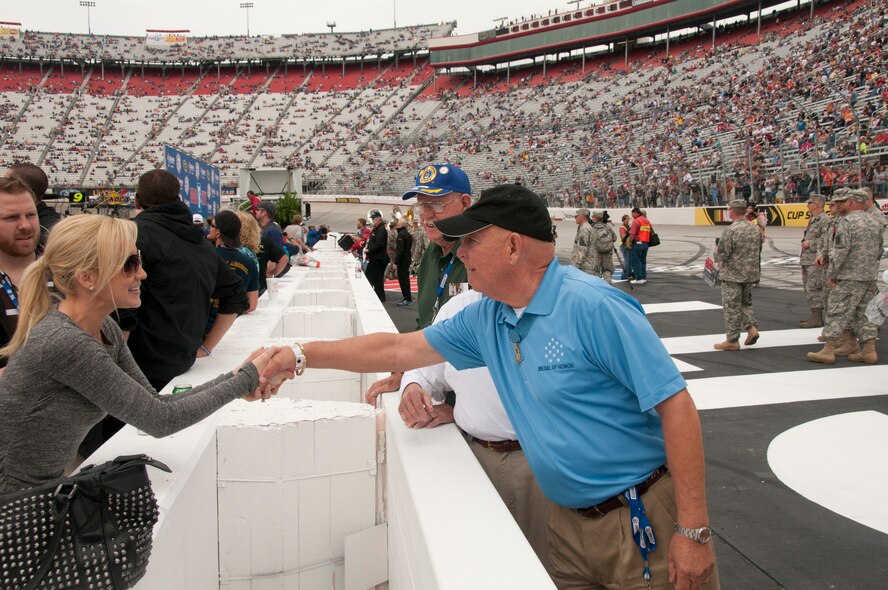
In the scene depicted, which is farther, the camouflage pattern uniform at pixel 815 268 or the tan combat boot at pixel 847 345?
the camouflage pattern uniform at pixel 815 268

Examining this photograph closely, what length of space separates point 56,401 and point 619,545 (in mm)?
1567

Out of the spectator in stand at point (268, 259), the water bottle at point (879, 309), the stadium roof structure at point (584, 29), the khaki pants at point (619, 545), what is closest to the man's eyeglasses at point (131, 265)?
the khaki pants at point (619, 545)

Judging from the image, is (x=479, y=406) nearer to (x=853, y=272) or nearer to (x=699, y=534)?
(x=699, y=534)

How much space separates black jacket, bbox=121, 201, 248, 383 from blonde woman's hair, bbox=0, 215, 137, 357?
1.08 meters

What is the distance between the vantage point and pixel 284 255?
7.85 meters

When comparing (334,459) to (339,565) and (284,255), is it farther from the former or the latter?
(284,255)

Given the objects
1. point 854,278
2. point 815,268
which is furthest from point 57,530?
point 815,268

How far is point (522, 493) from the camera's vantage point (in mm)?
2193

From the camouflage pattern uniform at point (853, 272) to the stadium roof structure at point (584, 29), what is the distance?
43.0 meters

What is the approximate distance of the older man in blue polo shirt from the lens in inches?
60.4

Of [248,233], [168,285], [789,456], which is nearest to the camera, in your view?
[168,285]

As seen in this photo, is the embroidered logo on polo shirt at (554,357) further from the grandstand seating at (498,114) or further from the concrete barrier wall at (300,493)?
the grandstand seating at (498,114)

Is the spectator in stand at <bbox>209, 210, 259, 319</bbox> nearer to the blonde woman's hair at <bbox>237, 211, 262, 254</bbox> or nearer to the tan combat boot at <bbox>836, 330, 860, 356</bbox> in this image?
the blonde woman's hair at <bbox>237, 211, 262, 254</bbox>

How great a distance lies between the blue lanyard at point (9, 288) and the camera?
2643 millimetres
